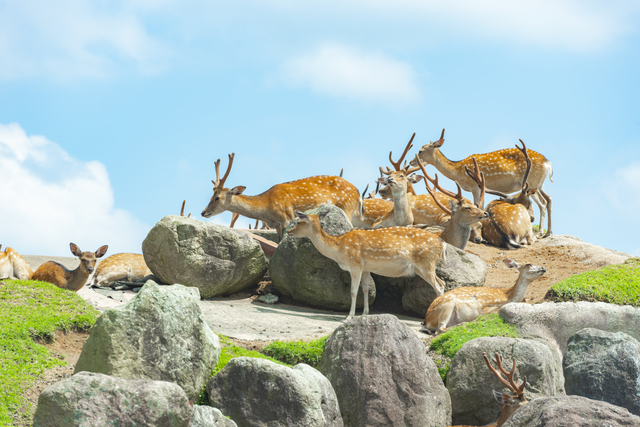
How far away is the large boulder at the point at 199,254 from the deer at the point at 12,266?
194cm

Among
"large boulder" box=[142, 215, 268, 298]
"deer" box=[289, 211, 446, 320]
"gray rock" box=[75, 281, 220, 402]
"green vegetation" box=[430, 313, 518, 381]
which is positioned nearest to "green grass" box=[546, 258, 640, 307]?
"green vegetation" box=[430, 313, 518, 381]

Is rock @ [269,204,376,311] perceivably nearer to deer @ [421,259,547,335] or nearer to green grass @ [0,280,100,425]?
deer @ [421,259,547,335]

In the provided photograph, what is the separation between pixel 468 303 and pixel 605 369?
264 centimetres

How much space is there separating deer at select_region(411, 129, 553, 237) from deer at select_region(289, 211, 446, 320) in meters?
5.19

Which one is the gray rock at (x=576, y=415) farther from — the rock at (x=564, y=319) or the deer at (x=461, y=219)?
the deer at (x=461, y=219)

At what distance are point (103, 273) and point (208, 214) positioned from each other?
8.25 ft

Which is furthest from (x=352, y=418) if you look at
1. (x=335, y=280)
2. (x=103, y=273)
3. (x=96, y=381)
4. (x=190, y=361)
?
(x=103, y=273)

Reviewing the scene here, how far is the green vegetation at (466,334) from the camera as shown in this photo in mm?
8180

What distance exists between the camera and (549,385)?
7.28 m

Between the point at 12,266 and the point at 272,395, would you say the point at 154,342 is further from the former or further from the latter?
the point at 12,266

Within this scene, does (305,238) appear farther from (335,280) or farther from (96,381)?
(96,381)

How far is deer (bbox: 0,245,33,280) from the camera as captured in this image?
1116 centimetres

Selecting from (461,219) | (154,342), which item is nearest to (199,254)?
(461,219)

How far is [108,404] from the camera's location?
15.6 feet
